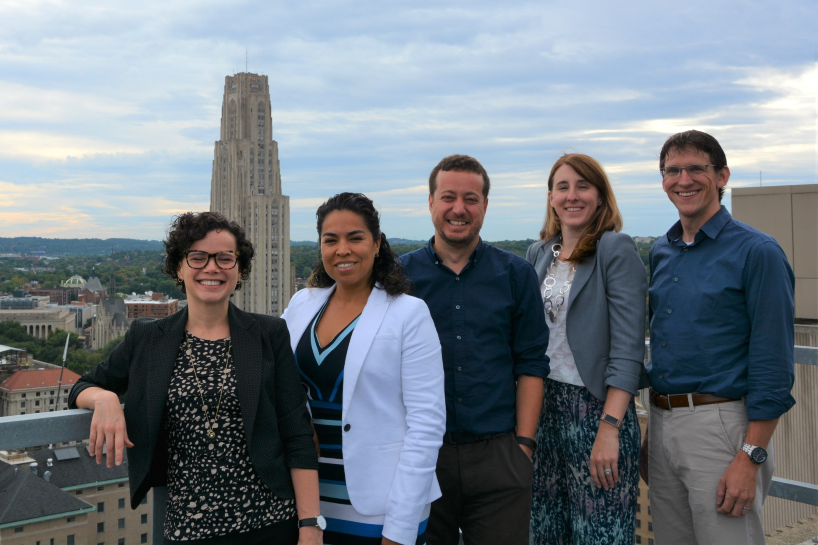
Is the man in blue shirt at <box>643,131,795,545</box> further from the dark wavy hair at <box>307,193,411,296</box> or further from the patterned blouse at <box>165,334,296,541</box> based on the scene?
the patterned blouse at <box>165,334,296,541</box>

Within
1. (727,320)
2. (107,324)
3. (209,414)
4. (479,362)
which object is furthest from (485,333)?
(107,324)

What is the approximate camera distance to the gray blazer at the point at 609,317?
2895mm

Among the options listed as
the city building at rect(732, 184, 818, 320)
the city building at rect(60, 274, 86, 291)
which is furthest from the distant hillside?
the city building at rect(732, 184, 818, 320)

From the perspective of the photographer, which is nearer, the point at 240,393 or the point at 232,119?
the point at 240,393

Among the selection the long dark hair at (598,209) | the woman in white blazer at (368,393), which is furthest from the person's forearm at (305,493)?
the long dark hair at (598,209)

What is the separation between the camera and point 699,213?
118 inches

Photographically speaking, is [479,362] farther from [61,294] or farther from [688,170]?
[61,294]

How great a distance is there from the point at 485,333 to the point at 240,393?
120cm

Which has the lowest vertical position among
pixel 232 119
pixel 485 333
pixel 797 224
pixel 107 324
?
pixel 107 324

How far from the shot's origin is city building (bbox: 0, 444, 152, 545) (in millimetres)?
2314

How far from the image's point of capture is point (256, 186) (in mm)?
92375

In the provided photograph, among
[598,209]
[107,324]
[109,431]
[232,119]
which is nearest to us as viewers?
[109,431]

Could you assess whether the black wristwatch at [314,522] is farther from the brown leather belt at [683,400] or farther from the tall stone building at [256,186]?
the tall stone building at [256,186]

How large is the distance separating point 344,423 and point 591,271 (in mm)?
1408
